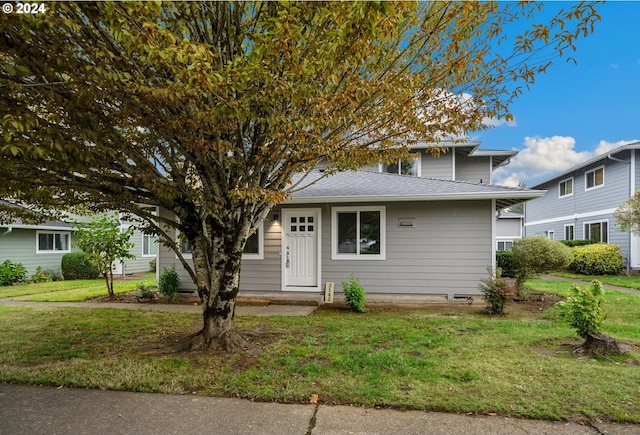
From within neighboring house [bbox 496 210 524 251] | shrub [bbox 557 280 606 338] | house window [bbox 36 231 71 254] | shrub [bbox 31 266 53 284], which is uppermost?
neighboring house [bbox 496 210 524 251]

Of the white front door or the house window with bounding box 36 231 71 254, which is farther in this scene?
the house window with bounding box 36 231 71 254

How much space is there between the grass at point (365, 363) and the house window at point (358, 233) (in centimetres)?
251

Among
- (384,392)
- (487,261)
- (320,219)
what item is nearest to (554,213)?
(487,261)

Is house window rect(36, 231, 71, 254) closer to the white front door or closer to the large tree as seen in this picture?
the white front door

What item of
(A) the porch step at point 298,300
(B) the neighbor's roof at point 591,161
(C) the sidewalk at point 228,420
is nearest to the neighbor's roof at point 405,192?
(A) the porch step at point 298,300

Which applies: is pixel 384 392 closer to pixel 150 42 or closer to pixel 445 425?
pixel 445 425

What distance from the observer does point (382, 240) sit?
30.3 ft

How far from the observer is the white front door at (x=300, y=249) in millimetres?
9578

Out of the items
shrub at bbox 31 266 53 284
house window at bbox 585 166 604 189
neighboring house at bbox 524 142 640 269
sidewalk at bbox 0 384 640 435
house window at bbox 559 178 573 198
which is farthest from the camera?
house window at bbox 559 178 573 198

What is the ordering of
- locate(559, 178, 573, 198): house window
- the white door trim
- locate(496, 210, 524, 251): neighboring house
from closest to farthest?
1. the white door trim
2. locate(559, 178, 573, 198): house window
3. locate(496, 210, 524, 251): neighboring house

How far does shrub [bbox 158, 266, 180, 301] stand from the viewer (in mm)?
9531

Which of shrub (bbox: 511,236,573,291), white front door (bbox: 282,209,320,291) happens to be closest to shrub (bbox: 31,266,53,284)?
white front door (bbox: 282,209,320,291)

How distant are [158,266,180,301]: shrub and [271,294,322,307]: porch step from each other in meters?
2.73

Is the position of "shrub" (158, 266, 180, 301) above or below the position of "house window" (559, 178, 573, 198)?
below
